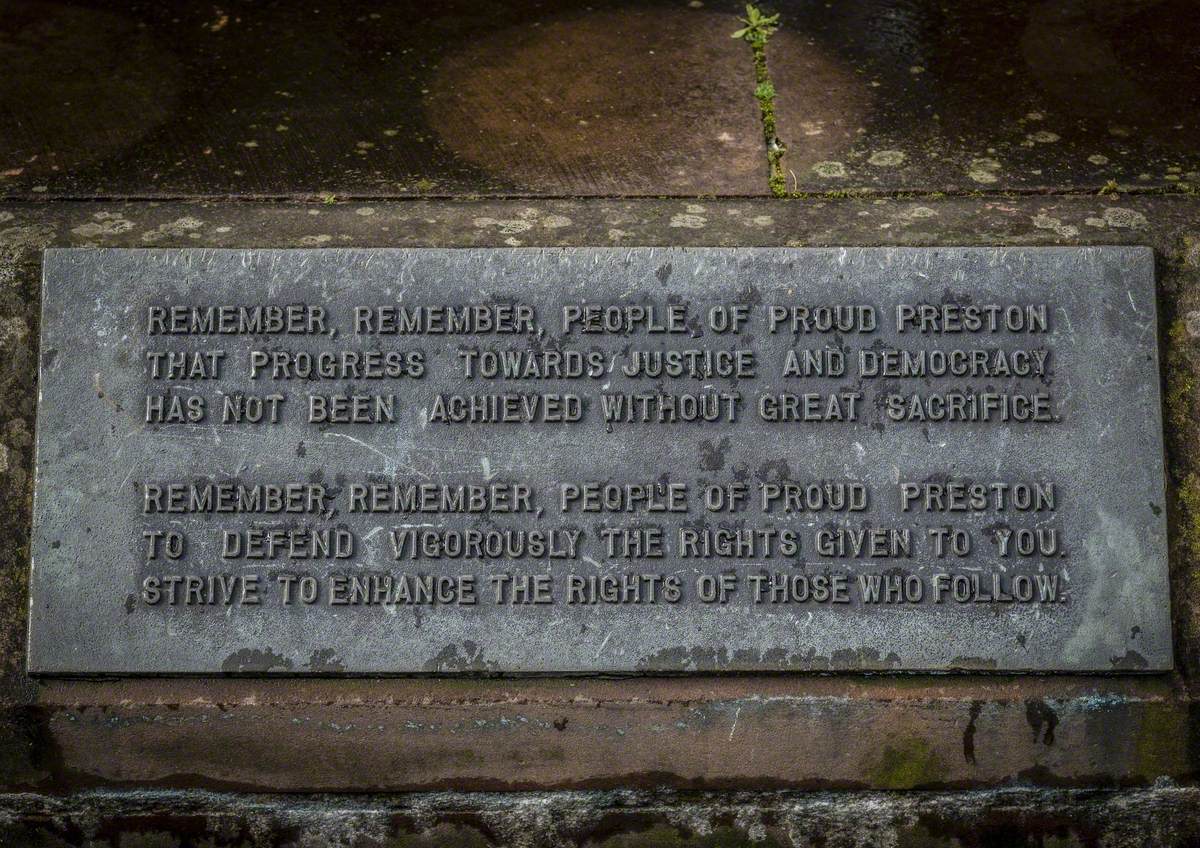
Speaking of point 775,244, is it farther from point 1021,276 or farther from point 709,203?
point 1021,276

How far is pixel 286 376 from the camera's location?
3.02 meters

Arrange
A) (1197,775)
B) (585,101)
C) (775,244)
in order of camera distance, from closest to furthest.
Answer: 1. (1197,775)
2. (775,244)
3. (585,101)

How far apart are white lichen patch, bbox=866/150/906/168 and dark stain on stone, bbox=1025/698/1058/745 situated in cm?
163

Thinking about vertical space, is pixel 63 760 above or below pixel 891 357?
below

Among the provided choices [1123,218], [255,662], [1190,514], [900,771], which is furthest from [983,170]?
[255,662]

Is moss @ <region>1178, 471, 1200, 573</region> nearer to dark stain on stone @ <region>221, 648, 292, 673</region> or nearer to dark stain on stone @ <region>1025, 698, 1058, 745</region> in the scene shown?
dark stain on stone @ <region>1025, 698, 1058, 745</region>

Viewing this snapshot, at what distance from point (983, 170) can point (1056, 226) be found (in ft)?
0.97

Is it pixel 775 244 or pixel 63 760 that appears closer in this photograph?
pixel 63 760

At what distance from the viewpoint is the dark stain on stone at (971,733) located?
115 inches

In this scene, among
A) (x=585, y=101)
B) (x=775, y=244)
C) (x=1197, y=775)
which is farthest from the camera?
(x=585, y=101)

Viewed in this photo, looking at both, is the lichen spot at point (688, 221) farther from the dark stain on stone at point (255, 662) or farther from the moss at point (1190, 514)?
the dark stain on stone at point (255, 662)

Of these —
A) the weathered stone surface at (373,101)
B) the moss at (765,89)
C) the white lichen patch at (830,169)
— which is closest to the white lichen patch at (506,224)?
the weathered stone surface at (373,101)

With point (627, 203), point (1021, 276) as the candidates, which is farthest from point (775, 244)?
point (1021, 276)

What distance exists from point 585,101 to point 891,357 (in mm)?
1337
